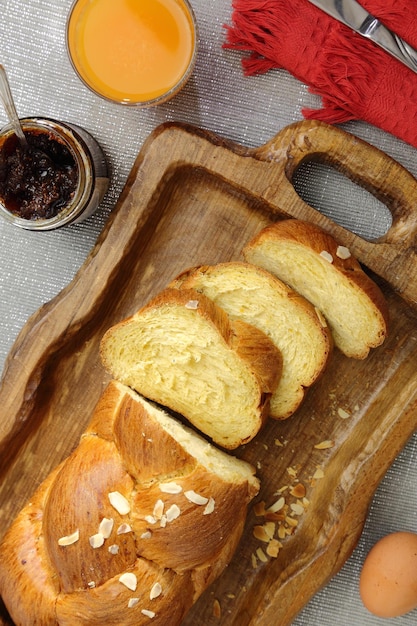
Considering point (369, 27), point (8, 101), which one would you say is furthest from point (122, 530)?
point (369, 27)

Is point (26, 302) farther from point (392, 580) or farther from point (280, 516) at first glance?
point (392, 580)

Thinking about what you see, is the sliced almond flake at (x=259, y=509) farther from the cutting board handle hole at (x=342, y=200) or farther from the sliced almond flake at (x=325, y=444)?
the cutting board handle hole at (x=342, y=200)

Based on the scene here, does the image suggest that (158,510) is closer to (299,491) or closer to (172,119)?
(299,491)

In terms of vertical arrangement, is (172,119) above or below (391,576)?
above

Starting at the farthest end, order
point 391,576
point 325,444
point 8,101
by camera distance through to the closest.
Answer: point 325,444, point 391,576, point 8,101

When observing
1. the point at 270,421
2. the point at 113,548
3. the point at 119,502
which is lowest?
the point at 113,548

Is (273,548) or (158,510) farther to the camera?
(273,548)
